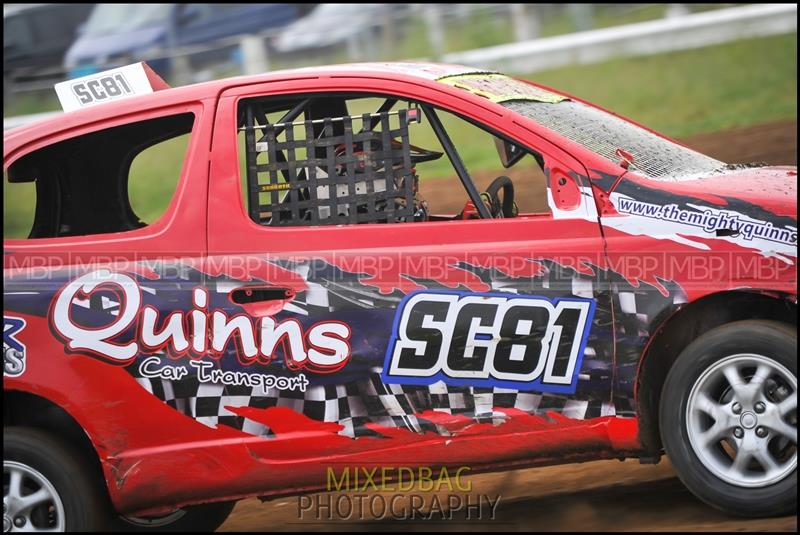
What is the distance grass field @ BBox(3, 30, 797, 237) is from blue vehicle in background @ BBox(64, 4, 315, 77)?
230cm

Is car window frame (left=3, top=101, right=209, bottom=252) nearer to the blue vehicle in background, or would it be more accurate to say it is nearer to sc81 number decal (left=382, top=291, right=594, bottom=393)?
sc81 number decal (left=382, top=291, right=594, bottom=393)

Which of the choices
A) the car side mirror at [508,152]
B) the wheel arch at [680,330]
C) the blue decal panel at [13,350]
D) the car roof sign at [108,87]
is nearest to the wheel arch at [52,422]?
the blue decal panel at [13,350]

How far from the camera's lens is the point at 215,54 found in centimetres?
1656

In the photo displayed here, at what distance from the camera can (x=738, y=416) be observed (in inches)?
163

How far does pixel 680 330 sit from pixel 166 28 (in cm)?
1426

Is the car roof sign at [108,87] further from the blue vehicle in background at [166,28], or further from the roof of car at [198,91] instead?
the blue vehicle in background at [166,28]

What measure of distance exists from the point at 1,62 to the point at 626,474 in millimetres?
13712

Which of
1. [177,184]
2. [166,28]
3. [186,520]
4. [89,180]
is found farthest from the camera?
[166,28]

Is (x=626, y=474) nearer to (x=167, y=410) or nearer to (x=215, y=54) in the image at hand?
(x=167, y=410)

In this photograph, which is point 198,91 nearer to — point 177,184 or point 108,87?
point 177,184

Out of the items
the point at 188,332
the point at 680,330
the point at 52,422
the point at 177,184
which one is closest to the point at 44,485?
the point at 52,422

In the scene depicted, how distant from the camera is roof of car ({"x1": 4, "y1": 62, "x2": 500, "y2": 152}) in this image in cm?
469

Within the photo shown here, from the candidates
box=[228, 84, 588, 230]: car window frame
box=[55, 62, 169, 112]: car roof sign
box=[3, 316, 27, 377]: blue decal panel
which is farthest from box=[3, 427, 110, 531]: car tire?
box=[55, 62, 169, 112]: car roof sign

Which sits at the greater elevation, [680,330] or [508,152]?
[508,152]
